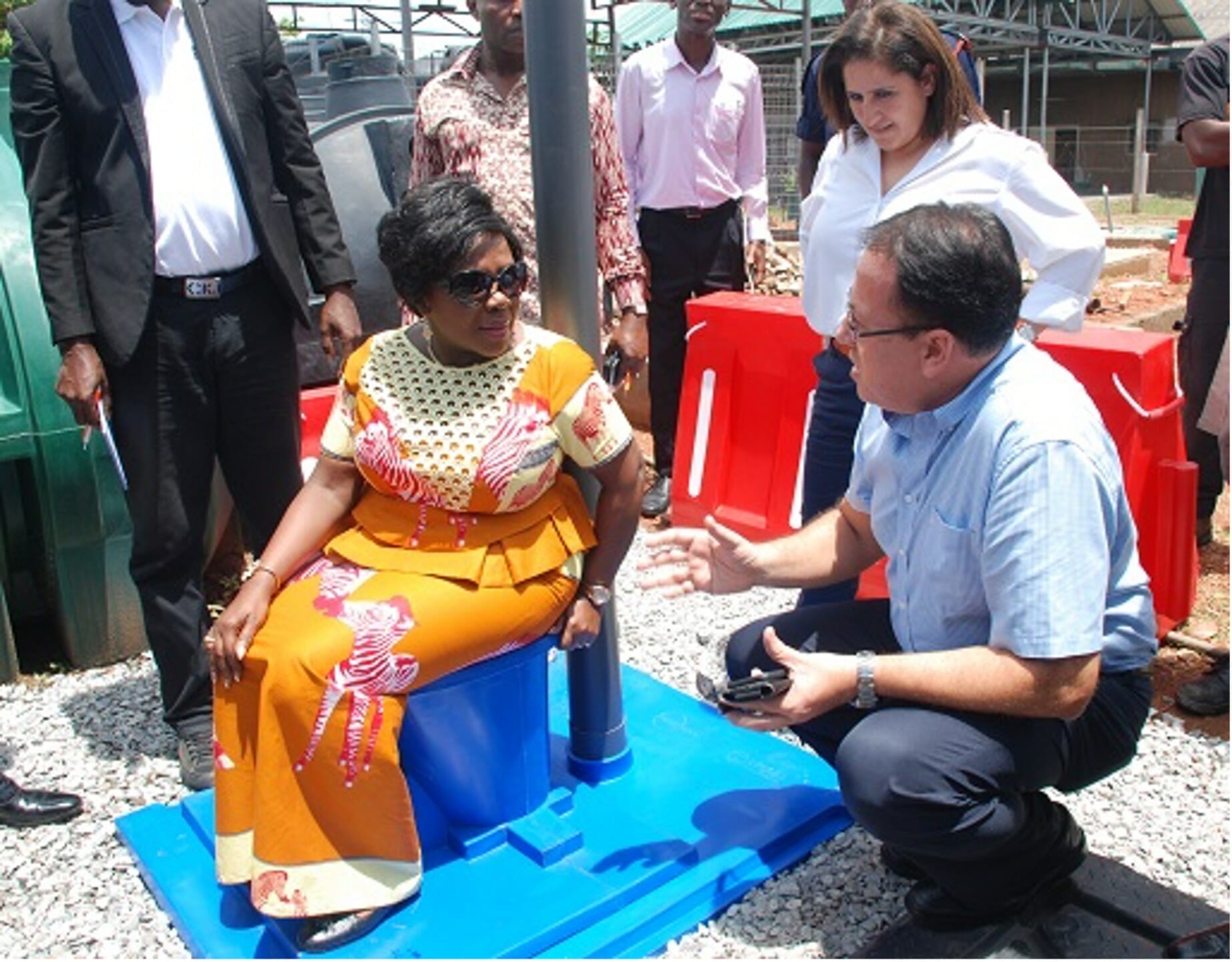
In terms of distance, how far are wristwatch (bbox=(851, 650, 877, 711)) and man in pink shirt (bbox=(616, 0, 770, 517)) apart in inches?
119

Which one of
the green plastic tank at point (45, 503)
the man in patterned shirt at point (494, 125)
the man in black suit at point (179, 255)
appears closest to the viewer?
the man in black suit at point (179, 255)

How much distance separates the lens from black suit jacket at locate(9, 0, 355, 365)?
9.73ft

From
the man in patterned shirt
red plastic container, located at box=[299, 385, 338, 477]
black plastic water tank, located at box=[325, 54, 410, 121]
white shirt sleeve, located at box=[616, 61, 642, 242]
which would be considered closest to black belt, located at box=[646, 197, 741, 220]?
white shirt sleeve, located at box=[616, 61, 642, 242]

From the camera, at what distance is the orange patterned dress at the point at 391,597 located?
2355 mm

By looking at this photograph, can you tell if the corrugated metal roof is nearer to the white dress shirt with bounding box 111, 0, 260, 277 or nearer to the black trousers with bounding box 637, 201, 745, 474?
the black trousers with bounding box 637, 201, 745, 474

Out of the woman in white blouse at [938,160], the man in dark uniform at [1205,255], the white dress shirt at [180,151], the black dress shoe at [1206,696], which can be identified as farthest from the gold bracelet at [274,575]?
the man in dark uniform at [1205,255]

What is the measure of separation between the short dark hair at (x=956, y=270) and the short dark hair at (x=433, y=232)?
840 mm

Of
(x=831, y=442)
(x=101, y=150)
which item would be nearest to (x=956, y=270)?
(x=831, y=442)

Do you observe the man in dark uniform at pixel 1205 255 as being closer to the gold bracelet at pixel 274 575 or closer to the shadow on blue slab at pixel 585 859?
the shadow on blue slab at pixel 585 859

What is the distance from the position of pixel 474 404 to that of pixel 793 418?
226 cm

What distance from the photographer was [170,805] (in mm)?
3105

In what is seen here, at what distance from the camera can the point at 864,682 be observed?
217 cm

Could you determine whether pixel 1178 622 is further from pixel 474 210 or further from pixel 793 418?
pixel 474 210

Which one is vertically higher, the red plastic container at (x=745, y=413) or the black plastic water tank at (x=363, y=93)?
the black plastic water tank at (x=363, y=93)
